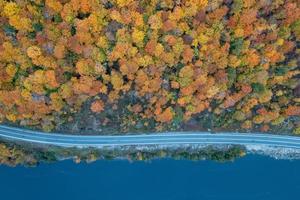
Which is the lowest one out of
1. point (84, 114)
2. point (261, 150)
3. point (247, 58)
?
point (261, 150)

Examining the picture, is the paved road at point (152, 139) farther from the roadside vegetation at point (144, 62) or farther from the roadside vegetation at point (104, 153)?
the roadside vegetation at point (144, 62)

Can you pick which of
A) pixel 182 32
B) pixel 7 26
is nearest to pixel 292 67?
pixel 182 32

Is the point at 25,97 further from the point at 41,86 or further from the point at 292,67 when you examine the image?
the point at 292,67

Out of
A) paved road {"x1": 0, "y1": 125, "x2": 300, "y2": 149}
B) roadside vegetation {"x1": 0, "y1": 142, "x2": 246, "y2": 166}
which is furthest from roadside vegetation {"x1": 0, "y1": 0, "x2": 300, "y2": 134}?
roadside vegetation {"x1": 0, "y1": 142, "x2": 246, "y2": 166}

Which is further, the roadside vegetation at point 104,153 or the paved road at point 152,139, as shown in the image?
the roadside vegetation at point 104,153

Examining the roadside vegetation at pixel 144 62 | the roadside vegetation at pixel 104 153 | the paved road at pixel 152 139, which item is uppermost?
the roadside vegetation at pixel 144 62

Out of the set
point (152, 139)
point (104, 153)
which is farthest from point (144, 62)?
point (104, 153)

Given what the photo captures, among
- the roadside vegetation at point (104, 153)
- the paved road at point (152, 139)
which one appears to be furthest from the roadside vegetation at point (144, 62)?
the roadside vegetation at point (104, 153)

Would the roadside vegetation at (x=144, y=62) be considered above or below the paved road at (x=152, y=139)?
above

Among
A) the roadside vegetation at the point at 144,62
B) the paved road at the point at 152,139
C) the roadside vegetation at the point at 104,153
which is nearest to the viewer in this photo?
the roadside vegetation at the point at 144,62
